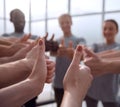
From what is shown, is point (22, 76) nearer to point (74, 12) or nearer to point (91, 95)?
point (91, 95)

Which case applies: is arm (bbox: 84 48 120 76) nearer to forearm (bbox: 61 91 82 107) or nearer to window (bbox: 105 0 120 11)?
forearm (bbox: 61 91 82 107)

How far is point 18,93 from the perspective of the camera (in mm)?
597

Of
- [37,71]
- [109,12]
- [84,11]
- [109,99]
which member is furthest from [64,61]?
[84,11]

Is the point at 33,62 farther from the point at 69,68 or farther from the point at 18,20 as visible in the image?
the point at 18,20

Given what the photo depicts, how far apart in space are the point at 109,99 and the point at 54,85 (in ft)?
1.46

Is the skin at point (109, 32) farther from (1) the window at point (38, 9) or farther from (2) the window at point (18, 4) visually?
(2) the window at point (18, 4)

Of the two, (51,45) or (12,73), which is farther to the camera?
(51,45)

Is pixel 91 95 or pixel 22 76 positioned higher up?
pixel 22 76

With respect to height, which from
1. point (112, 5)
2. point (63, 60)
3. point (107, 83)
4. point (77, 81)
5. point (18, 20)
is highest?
point (112, 5)

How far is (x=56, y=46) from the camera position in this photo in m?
1.39

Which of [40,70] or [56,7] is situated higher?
[56,7]

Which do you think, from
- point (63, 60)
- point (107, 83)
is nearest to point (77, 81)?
point (107, 83)

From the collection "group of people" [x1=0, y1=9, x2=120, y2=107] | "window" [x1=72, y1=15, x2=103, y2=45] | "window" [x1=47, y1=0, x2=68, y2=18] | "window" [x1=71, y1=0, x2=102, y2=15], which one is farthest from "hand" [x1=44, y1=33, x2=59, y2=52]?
"window" [x1=47, y1=0, x2=68, y2=18]

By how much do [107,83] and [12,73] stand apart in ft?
3.74
